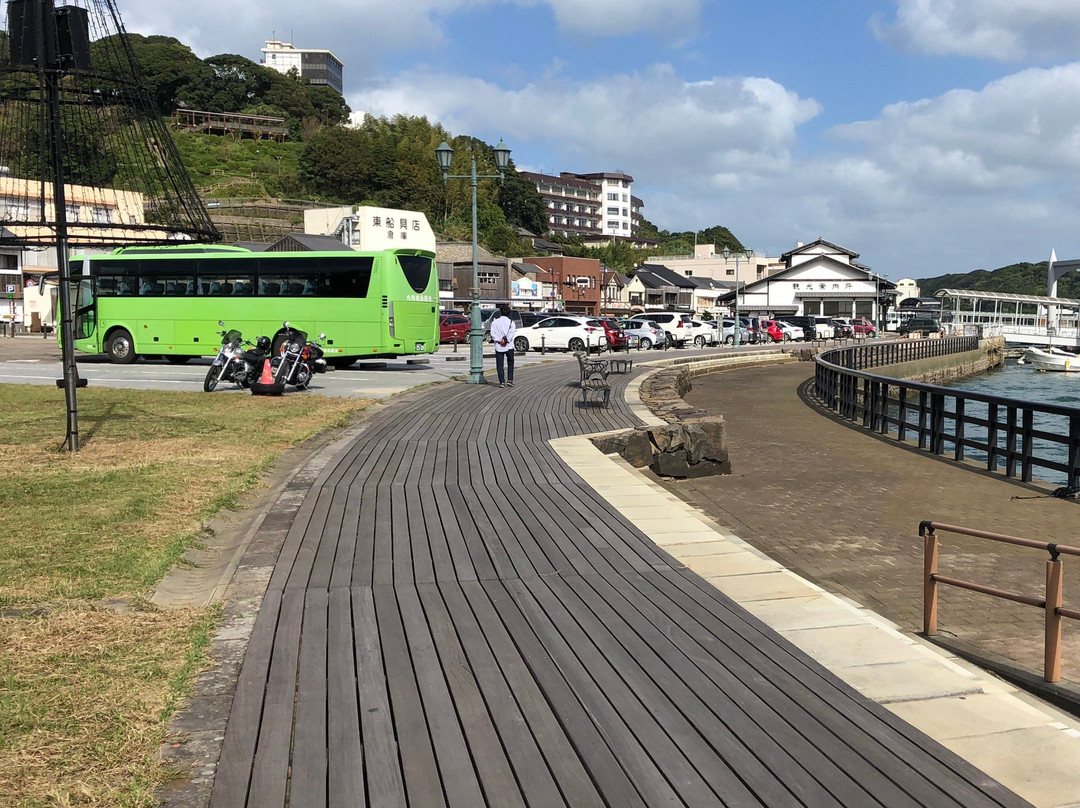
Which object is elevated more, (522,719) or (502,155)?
(502,155)

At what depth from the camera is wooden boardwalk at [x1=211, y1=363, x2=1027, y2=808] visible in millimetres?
3582

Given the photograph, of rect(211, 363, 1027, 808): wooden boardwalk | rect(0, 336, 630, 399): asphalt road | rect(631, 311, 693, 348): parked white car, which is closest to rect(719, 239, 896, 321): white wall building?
rect(631, 311, 693, 348): parked white car

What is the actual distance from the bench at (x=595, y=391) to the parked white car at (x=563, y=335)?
21.5 m

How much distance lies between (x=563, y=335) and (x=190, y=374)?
774 inches

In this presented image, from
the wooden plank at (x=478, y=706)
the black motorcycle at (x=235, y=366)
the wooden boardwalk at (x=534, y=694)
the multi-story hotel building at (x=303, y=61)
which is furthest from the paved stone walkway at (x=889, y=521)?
the multi-story hotel building at (x=303, y=61)

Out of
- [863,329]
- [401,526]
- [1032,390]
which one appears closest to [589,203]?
[863,329]

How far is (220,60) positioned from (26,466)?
137 m

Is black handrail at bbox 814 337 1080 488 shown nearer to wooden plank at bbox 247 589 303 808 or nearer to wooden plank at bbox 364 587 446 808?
wooden plank at bbox 364 587 446 808

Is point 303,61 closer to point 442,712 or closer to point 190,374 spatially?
point 190,374

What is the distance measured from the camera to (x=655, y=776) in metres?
3.66

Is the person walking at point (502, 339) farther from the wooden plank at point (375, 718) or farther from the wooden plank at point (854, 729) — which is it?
the wooden plank at point (854, 729)

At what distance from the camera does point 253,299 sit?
1104 inches

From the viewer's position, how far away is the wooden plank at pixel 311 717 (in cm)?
352

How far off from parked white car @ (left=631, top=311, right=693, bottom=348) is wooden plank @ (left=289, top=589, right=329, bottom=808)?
155ft
